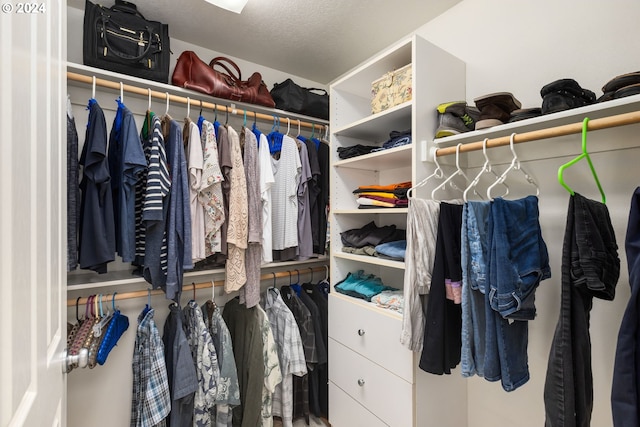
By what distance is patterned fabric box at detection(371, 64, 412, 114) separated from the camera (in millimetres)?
1324

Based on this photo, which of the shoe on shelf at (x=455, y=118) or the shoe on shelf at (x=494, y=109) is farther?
the shoe on shelf at (x=455, y=118)

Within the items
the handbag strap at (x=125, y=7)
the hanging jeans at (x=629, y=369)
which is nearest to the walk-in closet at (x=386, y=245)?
the hanging jeans at (x=629, y=369)

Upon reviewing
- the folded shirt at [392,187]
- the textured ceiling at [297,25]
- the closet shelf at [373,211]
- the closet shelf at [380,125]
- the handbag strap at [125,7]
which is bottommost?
the closet shelf at [373,211]

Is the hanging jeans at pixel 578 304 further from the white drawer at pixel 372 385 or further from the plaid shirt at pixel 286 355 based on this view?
the plaid shirt at pixel 286 355

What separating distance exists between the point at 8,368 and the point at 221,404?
1481 millimetres

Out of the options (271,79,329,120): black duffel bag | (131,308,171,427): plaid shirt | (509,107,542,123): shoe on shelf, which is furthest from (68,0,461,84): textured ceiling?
(131,308,171,427): plaid shirt

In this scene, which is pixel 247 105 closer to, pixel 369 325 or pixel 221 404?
pixel 369 325

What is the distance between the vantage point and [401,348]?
4.19 feet

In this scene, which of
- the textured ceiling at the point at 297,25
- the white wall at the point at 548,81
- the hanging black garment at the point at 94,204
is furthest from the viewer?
the textured ceiling at the point at 297,25

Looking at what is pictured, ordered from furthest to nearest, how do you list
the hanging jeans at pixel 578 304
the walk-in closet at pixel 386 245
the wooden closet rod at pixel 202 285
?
the wooden closet rod at pixel 202 285
the hanging jeans at pixel 578 304
the walk-in closet at pixel 386 245

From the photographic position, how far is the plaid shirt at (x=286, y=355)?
1701 mm

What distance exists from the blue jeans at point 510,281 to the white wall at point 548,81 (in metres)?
0.31

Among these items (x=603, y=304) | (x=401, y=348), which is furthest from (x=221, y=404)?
(x=603, y=304)

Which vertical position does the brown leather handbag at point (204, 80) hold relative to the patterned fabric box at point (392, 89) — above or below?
above
